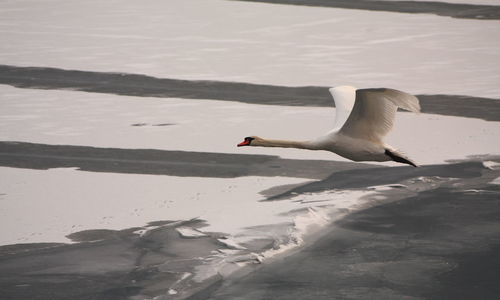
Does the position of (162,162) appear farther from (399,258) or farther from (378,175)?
(399,258)

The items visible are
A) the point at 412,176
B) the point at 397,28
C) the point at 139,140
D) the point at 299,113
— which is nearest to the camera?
the point at 412,176

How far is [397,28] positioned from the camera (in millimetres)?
19828

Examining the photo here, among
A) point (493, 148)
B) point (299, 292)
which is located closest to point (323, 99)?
point (493, 148)

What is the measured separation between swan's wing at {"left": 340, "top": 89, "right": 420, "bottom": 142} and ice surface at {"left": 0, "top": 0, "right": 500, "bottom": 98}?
5227 mm

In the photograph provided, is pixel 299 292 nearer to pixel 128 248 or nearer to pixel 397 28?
pixel 128 248

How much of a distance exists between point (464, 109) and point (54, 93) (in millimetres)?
5158

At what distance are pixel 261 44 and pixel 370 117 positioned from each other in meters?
8.46

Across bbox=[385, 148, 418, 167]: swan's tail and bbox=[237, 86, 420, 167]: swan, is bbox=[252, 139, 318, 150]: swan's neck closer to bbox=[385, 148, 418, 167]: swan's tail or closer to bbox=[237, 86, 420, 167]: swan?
bbox=[237, 86, 420, 167]: swan

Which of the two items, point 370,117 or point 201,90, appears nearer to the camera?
point 370,117

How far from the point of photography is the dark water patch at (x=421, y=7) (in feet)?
68.2

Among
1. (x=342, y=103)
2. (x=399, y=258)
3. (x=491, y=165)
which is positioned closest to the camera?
(x=399, y=258)

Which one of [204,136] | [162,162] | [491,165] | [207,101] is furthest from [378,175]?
[207,101]

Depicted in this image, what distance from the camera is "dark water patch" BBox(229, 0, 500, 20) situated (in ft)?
68.2

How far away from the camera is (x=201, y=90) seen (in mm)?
16531
